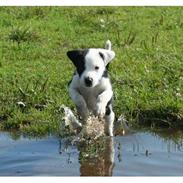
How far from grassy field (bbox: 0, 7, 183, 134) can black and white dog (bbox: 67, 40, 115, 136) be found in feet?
2.46

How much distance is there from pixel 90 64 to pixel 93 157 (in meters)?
0.91

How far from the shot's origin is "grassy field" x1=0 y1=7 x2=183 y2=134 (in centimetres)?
809

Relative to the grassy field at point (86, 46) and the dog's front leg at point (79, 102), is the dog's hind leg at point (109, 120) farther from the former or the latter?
the grassy field at point (86, 46)

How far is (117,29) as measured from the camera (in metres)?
12.4

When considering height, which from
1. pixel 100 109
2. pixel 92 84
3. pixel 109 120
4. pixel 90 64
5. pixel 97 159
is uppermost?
pixel 90 64

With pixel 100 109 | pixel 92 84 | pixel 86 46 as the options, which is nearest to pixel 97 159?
pixel 100 109

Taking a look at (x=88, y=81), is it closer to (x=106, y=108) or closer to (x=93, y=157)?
(x=106, y=108)

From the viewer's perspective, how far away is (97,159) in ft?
22.1

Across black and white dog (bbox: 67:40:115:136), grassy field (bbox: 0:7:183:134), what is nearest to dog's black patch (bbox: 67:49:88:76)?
black and white dog (bbox: 67:40:115:136)

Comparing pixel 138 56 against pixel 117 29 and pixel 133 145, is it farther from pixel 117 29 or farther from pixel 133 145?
pixel 133 145

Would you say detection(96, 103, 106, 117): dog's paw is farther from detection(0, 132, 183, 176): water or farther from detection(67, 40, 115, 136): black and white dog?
detection(0, 132, 183, 176): water

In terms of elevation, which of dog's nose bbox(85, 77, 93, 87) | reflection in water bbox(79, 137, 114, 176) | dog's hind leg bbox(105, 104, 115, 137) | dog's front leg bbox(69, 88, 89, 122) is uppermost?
dog's nose bbox(85, 77, 93, 87)

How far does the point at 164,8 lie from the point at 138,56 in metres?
3.48

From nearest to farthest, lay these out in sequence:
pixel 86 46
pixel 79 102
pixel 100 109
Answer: pixel 79 102, pixel 100 109, pixel 86 46
